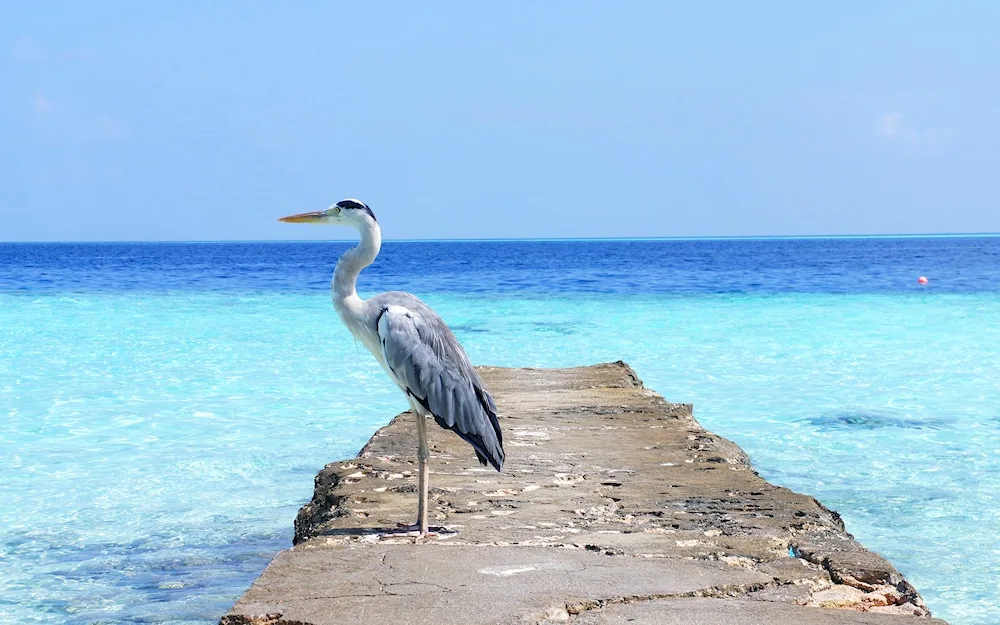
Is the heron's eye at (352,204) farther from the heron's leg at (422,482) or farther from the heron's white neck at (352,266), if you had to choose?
the heron's leg at (422,482)

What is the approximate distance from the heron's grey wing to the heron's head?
41 centimetres

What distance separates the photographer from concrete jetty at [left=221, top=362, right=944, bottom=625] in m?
2.90

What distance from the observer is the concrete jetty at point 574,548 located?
9.52 ft

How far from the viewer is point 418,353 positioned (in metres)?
3.76

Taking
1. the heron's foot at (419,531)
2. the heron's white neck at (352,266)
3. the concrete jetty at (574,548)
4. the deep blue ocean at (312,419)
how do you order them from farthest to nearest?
the deep blue ocean at (312,419) → the heron's white neck at (352,266) → the heron's foot at (419,531) → the concrete jetty at (574,548)

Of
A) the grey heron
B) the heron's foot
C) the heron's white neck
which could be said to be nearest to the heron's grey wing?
the grey heron

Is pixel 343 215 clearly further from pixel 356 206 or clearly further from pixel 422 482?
pixel 422 482

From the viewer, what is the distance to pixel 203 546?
5.56 meters

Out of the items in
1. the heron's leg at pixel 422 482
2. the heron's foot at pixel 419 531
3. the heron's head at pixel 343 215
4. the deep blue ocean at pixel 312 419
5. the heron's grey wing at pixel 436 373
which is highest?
the heron's head at pixel 343 215

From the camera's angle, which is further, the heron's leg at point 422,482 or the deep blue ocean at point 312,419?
the deep blue ocean at point 312,419

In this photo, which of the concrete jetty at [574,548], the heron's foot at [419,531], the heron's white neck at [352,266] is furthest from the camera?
the heron's white neck at [352,266]

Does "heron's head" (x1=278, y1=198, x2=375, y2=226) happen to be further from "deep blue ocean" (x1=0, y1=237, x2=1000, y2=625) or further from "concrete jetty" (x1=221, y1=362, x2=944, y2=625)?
"deep blue ocean" (x1=0, y1=237, x2=1000, y2=625)

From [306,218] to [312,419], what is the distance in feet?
18.9

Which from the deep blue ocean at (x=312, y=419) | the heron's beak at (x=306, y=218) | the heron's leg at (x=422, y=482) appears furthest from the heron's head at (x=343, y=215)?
the deep blue ocean at (x=312, y=419)
